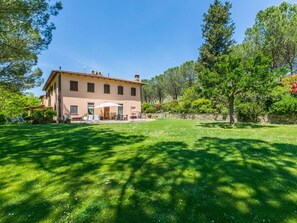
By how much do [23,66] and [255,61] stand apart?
16218 mm

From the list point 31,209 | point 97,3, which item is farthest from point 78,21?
point 31,209

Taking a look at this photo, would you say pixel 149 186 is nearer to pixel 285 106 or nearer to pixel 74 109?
pixel 285 106

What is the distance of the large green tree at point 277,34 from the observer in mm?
21109

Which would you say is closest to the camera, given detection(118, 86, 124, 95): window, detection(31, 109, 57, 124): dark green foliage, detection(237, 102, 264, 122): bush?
detection(237, 102, 264, 122): bush

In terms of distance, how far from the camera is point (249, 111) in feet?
56.5

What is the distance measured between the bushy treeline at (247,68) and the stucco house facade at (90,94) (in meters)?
8.55

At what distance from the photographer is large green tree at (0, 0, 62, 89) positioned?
8102 mm

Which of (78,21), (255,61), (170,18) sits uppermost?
(170,18)

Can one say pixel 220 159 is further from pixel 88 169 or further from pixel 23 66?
pixel 23 66

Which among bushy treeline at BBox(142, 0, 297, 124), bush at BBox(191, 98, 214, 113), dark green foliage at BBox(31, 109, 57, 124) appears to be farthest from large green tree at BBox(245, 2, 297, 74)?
dark green foliage at BBox(31, 109, 57, 124)

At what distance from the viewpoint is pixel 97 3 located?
46.1ft

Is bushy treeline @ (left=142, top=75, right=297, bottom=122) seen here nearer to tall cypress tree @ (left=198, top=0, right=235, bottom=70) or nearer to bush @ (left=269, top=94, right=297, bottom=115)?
bush @ (left=269, top=94, right=297, bottom=115)

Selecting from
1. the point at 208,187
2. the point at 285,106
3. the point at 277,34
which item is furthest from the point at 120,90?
the point at 208,187

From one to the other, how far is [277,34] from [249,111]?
1185cm
